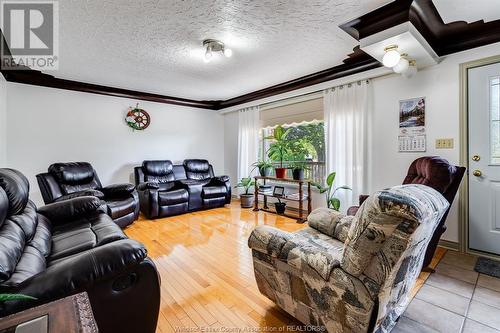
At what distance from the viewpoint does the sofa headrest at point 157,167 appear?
4543 millimetres

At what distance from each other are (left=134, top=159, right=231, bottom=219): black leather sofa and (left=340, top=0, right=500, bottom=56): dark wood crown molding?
11.2ft

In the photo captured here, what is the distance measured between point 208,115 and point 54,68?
305 centimetres

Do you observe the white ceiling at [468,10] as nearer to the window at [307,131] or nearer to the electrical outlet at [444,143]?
the electrical outlet at [444,143]

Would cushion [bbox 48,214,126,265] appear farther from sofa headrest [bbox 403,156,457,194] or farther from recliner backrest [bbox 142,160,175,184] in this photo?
sofa headrest [bbox 403,156,457,194]

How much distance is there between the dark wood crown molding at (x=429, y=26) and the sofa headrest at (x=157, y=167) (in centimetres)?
379

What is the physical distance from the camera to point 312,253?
129cm

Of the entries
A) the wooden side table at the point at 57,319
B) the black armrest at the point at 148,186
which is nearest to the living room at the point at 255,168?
the wooden side table at the point at 57,319

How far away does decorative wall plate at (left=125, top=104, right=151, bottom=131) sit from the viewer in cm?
469

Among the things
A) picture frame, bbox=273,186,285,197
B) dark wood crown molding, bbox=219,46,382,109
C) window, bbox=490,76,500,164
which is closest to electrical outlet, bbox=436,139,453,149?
window, bbox=490,76,500,164

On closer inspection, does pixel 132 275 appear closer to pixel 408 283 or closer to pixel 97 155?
pixel 408 283

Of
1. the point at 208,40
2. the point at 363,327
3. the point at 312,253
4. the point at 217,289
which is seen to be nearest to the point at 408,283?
the point at 363,327

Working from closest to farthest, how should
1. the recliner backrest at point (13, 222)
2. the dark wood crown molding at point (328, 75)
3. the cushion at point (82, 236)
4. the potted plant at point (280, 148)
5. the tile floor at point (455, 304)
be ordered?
the recliner backrest at point (13, 222) < the tile floor at point (455, 304) < the cushion at point (82, 236) < the dark wood crown molding at point (328, 75) < the potted plant at point (280, 148)

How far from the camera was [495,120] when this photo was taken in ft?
8.11

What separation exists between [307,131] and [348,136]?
0.97 metres
